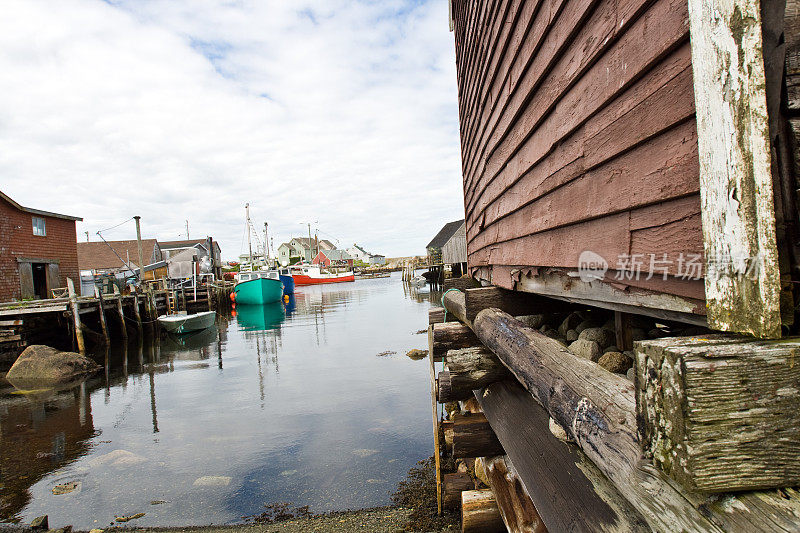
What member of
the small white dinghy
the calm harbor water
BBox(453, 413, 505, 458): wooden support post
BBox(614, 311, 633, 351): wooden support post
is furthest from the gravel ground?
the small white dinghy

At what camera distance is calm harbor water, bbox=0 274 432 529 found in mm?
5531

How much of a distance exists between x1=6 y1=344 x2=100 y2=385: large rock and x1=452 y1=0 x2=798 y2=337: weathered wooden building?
13481 mm

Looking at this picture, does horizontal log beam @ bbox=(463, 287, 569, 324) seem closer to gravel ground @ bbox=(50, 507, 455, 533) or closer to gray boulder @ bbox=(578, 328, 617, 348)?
gray boulder @ bbox=(578, 328, 617, 348)

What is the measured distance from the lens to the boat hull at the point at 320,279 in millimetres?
63656

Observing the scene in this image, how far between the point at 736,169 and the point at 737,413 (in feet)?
1.75

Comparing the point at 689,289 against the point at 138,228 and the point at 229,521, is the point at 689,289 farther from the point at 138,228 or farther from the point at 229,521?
the point at 138,228

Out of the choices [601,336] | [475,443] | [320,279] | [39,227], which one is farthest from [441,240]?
[601,336]

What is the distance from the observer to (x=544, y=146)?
2.52 m

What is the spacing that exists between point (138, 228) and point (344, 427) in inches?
924

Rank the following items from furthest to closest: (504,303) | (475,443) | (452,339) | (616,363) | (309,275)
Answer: (309,275), (452,339), (475,443), (504,303), (616,363)

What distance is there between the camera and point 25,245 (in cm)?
2131

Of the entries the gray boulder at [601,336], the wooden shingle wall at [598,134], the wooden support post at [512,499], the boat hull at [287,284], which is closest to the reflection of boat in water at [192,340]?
the wooden support post at [512,499]

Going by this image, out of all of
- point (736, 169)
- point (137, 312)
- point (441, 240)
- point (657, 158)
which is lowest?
point (137, 312)

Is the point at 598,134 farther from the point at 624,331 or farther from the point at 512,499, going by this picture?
the point at 512,499
